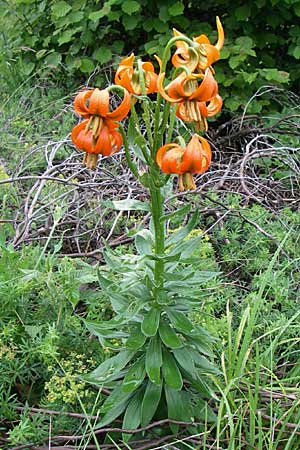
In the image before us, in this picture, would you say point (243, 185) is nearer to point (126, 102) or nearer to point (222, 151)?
point (222, 151)

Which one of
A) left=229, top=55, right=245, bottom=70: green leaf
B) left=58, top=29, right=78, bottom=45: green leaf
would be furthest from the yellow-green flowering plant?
left=58, top=29, right=78, bottom=45: green leaf

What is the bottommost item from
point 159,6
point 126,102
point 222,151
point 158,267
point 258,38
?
point 222,151

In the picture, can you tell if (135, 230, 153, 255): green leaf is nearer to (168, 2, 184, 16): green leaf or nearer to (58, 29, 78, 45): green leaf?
(168, 2, 184, 16): green leaf

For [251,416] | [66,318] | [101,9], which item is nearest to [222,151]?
[101,9]

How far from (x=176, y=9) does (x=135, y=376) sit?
2546mm

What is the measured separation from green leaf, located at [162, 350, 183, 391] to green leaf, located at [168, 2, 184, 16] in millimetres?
2444

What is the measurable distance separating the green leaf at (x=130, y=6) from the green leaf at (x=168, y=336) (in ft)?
8.01

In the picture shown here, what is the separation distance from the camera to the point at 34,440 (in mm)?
1654

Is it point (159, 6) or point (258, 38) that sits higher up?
point (159, 6)

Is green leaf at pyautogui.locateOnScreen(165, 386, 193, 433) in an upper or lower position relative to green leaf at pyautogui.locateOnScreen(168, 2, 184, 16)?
upper

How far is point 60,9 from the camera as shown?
151 inches

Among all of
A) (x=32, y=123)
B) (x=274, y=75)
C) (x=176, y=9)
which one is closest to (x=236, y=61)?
(x=274, y=75)

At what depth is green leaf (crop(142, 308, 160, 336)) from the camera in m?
1.51

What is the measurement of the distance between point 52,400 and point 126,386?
0.20 metres
